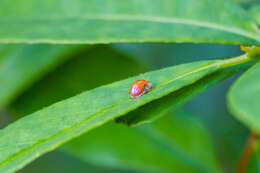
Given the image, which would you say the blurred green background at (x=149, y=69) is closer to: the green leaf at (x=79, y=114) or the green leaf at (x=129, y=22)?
the green leaf at (x=129, y=22)

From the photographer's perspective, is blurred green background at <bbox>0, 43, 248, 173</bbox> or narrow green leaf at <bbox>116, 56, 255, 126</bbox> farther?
blurred green background at <bbox>0, 43, 248, 173</bbox>

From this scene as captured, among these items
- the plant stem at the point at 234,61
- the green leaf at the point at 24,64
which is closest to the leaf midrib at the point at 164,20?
the plant stem at the point at 234,61

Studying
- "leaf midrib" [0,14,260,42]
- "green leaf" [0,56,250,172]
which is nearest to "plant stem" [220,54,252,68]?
"green leaf" [0,56,250,172]

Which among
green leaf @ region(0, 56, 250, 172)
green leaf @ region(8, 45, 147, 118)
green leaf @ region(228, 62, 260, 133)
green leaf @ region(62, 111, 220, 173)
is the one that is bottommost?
green leaf @ region(228, 62, 260, 133)

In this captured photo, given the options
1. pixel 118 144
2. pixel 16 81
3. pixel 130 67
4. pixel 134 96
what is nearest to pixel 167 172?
pixel 118 144

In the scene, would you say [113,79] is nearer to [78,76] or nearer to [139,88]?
[78,76]

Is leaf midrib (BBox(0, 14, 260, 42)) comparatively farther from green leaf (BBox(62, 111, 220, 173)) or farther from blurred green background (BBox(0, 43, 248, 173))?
green leaf (BBox(62, 111, 220, 173))

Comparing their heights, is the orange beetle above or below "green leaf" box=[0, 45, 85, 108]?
below
